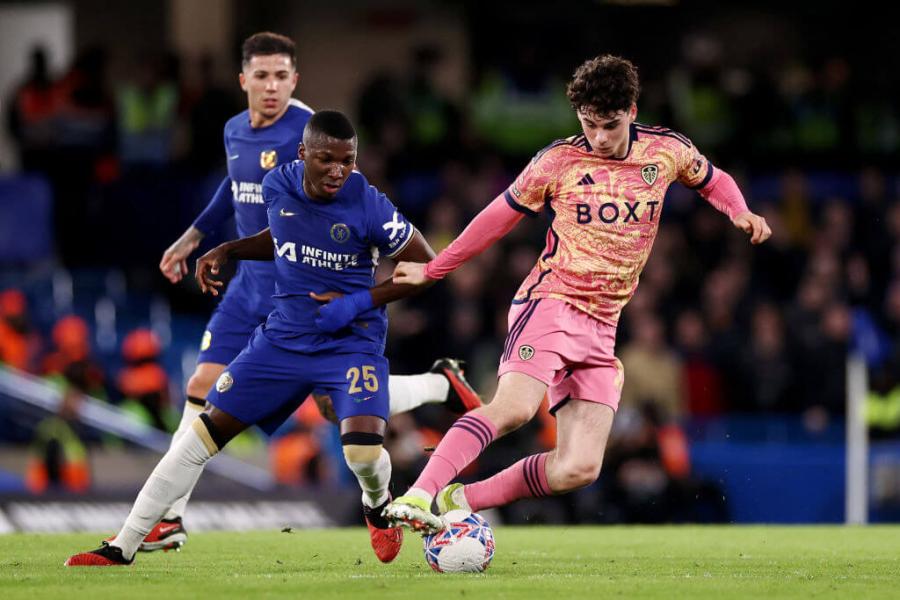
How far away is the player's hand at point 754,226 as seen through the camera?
318 inches

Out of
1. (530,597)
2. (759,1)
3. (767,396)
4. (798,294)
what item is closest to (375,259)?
(530,597)

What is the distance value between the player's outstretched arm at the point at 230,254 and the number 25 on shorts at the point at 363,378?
2.65 feet

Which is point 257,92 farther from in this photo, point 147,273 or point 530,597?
point 147,273

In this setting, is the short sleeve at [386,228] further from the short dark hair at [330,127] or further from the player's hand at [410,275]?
the short dark hair at [330,127]

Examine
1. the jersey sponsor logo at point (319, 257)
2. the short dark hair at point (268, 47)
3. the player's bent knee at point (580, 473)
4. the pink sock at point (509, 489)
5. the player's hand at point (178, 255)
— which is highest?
the short dark hair at point (268, 47)

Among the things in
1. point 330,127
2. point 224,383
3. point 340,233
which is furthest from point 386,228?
point 224,383

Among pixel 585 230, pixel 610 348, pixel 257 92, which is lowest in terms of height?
pixel 610 348

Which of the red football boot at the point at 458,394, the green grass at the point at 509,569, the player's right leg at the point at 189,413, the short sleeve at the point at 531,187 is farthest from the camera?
the red football boot at the point at 458,394

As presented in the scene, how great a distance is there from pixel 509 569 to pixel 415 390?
1.62 m

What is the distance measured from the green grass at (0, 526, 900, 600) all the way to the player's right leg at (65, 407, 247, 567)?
16cm

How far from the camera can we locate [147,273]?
18.8 m

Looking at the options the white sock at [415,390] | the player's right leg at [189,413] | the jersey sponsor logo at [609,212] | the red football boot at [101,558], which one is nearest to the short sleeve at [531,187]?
the jersey sponsor logo at [609,212]

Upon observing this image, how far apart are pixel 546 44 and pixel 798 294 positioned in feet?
21.0

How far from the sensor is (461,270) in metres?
17.0
